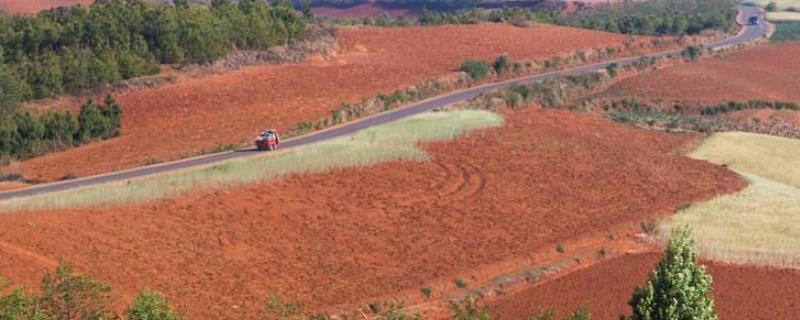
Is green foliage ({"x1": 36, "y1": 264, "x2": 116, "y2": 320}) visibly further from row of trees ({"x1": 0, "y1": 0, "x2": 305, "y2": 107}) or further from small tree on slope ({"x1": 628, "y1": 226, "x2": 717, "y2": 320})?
row of trees ({"x1": 0, "y1": 0, "x2": 305, "y2": 107})

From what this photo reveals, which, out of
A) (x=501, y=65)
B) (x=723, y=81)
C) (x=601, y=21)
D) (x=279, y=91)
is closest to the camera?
(x=279, y=91)

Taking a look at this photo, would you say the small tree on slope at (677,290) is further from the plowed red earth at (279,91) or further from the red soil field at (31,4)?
the red soil field at (31,4)

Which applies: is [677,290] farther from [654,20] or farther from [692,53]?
[654,20]

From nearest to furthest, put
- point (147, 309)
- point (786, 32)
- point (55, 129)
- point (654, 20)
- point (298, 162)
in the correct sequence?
point (147, 309) → point (298, 162) → point (55, 129) → point (654, 20) → point (786, 32)

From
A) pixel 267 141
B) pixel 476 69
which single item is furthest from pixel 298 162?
pixel 476 69

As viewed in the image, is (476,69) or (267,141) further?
(476,69)

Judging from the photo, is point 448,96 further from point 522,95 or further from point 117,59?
point 117,59

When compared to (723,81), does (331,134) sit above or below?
above
